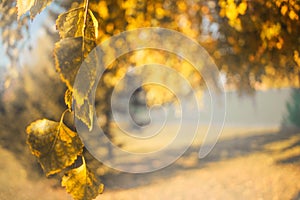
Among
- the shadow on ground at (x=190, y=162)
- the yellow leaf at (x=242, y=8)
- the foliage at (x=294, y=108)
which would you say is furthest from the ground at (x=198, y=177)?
the yellow leaf at (x=242, y=8)

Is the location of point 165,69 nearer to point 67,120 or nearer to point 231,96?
point 231,96

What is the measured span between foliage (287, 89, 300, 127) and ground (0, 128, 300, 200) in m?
0.11

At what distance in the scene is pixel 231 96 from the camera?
1598mm

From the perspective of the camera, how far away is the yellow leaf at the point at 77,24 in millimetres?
1500

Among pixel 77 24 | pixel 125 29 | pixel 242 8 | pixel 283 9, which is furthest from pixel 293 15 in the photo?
pixel 77 24

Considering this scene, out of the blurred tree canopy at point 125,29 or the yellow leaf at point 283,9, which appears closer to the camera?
the blurred tree canopy at point 125,29

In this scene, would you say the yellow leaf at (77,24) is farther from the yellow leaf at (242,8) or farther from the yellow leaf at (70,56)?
the yellow leaf at (242,8)

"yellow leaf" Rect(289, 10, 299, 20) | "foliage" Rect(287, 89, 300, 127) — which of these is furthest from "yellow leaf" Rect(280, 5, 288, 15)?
"foliage" Rect(287, 89, 300, 127)

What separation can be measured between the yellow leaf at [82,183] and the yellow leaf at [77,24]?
447 millimetres

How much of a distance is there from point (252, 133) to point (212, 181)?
0.74ft

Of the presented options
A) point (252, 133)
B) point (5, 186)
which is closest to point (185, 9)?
point (252, 133)

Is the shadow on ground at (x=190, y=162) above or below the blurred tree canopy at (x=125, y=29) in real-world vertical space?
below

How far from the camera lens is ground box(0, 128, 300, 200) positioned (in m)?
1.57

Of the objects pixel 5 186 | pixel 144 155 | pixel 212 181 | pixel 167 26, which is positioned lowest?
pixel 212 181
